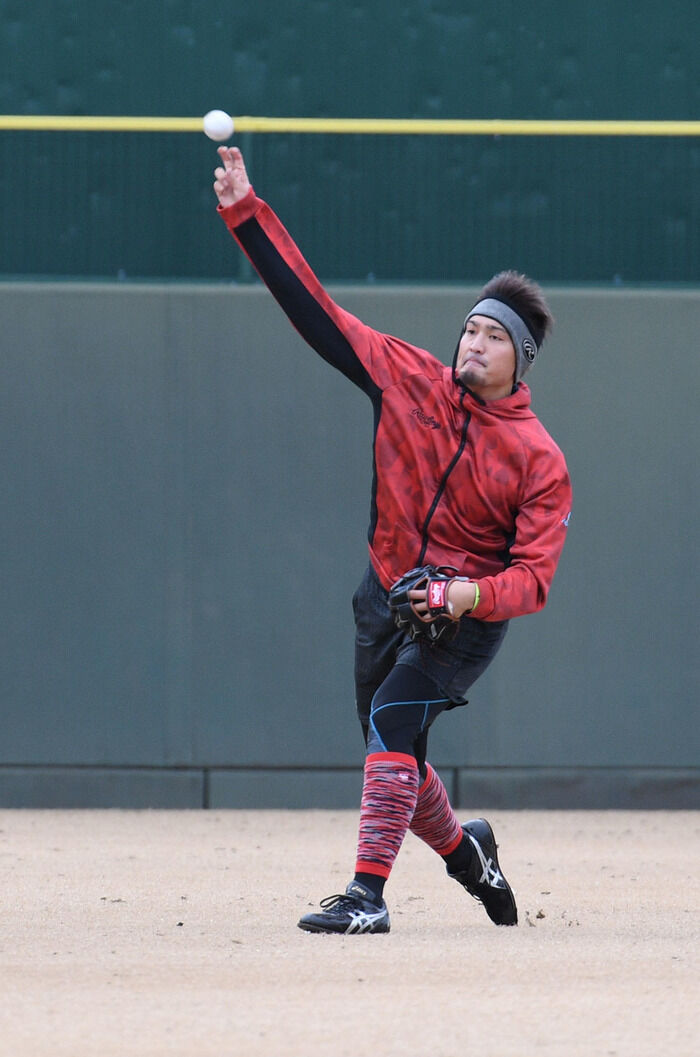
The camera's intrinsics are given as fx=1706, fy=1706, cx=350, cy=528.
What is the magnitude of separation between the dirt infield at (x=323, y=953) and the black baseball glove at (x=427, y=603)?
87 cm

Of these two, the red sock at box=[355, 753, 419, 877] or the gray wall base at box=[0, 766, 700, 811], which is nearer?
the red sock at box=[355, 753, 419, 877]

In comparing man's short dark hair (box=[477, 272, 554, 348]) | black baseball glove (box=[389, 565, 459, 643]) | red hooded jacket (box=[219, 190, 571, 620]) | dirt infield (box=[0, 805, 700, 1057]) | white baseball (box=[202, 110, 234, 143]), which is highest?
white baseball (box=[202, 110, 234, 143])

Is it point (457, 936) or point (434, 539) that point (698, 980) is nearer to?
point (457, 936)

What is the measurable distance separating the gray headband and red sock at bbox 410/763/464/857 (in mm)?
1247

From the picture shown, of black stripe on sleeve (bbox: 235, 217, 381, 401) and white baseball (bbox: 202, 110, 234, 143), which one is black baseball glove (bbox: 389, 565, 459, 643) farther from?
white baseball (bbox: 202, 110, 234, 143)

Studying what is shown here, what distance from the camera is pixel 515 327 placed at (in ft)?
16.8

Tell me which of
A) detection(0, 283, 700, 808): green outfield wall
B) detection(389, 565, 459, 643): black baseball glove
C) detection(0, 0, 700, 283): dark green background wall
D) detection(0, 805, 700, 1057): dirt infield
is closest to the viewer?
detection(0, 805, 700, 1057): dirt infield

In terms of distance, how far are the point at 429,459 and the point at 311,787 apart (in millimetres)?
3703

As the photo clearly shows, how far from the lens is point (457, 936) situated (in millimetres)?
4996

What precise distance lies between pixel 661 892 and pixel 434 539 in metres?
2.00

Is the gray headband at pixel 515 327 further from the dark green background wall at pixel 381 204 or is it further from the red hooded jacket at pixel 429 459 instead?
the dark green background wall at pixel 381 204

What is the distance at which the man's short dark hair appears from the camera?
204 inches

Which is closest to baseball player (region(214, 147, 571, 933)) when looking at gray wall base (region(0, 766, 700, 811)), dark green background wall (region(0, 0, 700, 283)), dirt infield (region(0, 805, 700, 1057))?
dirt infield (region(0, 805, 700, 1057))

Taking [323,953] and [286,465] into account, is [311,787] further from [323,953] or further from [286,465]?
[323,953]
